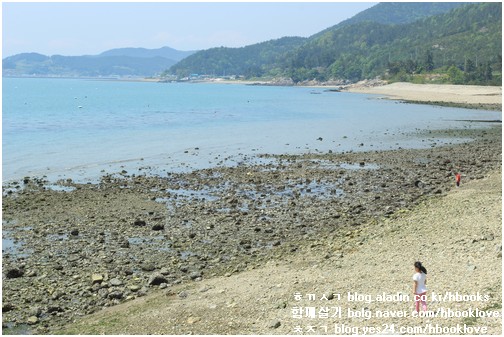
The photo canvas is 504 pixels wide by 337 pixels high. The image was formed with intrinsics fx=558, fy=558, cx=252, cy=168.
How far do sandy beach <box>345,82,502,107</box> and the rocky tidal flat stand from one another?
6518 cm

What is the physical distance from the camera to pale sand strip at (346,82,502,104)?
97500mm

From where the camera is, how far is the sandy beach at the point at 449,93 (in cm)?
9538

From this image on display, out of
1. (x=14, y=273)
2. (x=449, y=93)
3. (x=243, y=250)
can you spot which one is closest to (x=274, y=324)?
(x=243, y=250)

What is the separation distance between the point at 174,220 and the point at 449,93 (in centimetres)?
10857

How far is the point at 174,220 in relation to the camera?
21031 mm

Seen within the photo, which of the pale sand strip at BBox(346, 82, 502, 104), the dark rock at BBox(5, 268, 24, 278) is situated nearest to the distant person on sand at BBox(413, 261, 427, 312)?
the dark rock at BBox(5, 268, 24, 278)

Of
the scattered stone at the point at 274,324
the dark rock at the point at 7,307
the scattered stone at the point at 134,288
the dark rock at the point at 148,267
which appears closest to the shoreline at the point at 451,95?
the dark rock at the point at 148,267

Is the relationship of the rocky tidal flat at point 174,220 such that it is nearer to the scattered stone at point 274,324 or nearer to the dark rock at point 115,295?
the dark rock at point 115,295

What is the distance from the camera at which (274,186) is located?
27.2 metres

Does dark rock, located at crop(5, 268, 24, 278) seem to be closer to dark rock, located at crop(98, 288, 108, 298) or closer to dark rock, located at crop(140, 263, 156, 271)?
dark rock, located at crop(98, 288, 108, 298)

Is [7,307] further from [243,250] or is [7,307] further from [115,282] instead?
[243,250]

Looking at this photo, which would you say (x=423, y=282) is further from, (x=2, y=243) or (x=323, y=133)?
(x=323, y=133)

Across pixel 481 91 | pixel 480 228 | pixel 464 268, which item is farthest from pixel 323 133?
pixel 481 91

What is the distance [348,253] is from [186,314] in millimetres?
5629
